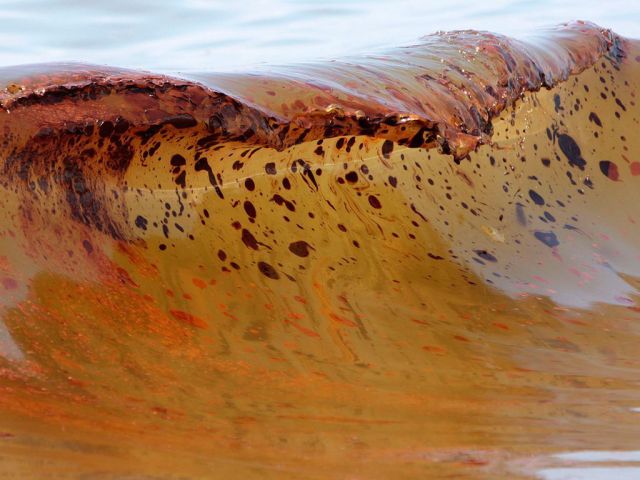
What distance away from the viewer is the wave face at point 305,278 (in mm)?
947

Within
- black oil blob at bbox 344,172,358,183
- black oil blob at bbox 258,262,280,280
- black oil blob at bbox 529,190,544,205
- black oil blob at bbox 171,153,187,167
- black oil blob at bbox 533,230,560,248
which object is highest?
black oil blob at bbox 171,153,187,167

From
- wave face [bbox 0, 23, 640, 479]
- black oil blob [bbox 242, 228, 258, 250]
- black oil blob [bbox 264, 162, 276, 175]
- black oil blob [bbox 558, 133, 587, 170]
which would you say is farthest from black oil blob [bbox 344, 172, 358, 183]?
black oil blob [bbox 558, 133, 587, 170]

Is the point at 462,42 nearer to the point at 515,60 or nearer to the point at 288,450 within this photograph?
the point at 515,60

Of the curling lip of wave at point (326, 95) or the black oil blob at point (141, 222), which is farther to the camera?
the black oil blob at point (141, 222)

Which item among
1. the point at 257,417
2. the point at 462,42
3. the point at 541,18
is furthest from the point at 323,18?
the point at 257,417

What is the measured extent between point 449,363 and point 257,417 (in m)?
0.30

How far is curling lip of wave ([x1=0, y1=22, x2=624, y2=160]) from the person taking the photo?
121cm

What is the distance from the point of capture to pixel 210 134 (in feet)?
4.29

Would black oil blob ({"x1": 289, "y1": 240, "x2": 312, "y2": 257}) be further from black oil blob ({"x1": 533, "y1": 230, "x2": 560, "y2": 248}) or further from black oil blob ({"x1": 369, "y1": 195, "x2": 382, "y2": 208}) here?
black oil blob ({"x1": 533, "y1": 230, "x2": 560, "y2": 248})

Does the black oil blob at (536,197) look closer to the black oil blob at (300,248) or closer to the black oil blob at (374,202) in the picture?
the black oil blob at (374,202)

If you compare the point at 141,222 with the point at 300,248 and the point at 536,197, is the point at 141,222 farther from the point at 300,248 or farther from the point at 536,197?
the point at 536,197

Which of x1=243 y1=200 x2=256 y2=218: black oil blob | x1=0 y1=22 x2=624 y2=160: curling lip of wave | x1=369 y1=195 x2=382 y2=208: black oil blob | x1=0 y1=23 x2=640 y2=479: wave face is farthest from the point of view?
x1=369 y1=195 x2=382 y2=208: black oil blob

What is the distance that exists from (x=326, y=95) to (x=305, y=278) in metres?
0.22

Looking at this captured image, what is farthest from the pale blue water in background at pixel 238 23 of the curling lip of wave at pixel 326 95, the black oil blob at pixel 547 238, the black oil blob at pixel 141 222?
the black oil blob at pixel 141 222
